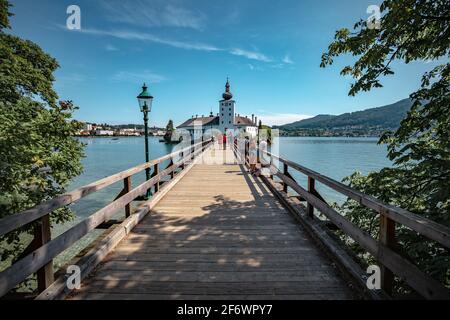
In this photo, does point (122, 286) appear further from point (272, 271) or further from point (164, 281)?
point (272, 271)

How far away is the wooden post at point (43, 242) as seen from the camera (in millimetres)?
2369

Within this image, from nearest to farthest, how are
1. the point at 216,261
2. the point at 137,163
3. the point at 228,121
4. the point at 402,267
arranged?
the point at 402,267, the point at 216,261, the point at 137,163, the point at 228,121

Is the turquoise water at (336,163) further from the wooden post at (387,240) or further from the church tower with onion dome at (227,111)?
the church tower with onion dome at (227,111)

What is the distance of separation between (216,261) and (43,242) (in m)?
2.04

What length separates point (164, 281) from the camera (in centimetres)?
294

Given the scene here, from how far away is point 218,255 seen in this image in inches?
142

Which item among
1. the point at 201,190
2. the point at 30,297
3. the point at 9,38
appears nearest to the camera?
the point at 30,297

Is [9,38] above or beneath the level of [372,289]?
above

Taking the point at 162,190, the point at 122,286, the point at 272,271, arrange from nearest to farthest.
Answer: the point at 122,286 → the point at 272,271 → the point at 162,190

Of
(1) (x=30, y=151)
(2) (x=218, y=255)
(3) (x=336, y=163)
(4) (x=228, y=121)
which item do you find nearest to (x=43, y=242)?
(2) (x=218, y=255)

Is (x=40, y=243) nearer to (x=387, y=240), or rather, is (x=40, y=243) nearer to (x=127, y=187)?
(x=127, y=187)

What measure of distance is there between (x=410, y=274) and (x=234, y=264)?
6.48ft

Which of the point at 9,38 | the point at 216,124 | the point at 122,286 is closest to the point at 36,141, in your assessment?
the point at 122,286

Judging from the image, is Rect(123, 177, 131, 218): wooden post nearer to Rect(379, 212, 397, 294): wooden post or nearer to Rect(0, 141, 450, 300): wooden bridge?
Rect(0, 141, 450, 300): wooden bridge
